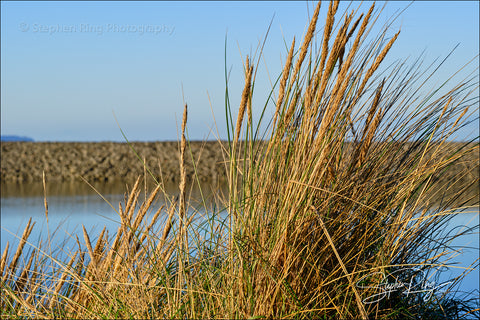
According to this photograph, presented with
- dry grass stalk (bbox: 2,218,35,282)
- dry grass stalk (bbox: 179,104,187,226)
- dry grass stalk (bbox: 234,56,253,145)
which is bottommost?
dry grass stalk (bbox: 2,218,35,282)

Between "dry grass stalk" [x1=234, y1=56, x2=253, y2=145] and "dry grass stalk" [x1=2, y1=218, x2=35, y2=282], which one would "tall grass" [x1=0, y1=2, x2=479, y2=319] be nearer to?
"dry grass stalk" [x1=234, y1=56, x2=253, y2=145]

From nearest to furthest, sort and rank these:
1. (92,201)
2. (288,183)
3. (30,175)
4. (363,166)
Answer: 1. (288,183)
2. (363,166)
3. (92,201)
4. (30,175)

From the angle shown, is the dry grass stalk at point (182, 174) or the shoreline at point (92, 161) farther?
the shoreline at point (92, 161)

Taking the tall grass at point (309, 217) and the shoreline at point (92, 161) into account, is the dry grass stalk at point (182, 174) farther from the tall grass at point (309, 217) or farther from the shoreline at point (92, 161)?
the shoreline at point (92, 161)

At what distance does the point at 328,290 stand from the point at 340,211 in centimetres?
22

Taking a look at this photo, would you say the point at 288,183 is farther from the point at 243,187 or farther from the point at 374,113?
the point at 374,113

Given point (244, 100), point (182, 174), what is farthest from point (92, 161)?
point (244, 100)

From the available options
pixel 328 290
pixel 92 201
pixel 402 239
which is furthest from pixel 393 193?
pixel 92 201

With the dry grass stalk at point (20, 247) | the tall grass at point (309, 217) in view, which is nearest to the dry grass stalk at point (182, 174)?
the tall grass at point (309, 217)

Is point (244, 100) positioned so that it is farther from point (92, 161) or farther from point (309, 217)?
point (92, 161)

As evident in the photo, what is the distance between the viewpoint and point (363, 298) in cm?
137

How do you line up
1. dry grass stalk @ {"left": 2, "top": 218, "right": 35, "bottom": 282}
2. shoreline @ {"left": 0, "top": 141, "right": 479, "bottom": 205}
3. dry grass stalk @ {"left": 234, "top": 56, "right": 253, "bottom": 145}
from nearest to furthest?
dry grass stalk @ {"left": 234, "top": 56, "right": 253, "bottom": 145} → dry grass stalk @ {"left": 2, "top": 218, "right": 35, "bottom": 282} → shoreline @ {"left": 0, "top": 141, "right": 479, "bottom": 205}

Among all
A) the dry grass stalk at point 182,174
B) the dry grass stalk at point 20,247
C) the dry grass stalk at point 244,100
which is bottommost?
the dry grass stalk at point 20,247

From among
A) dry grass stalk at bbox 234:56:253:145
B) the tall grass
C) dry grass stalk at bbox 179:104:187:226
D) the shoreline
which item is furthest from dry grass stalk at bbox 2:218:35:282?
the shoreline
